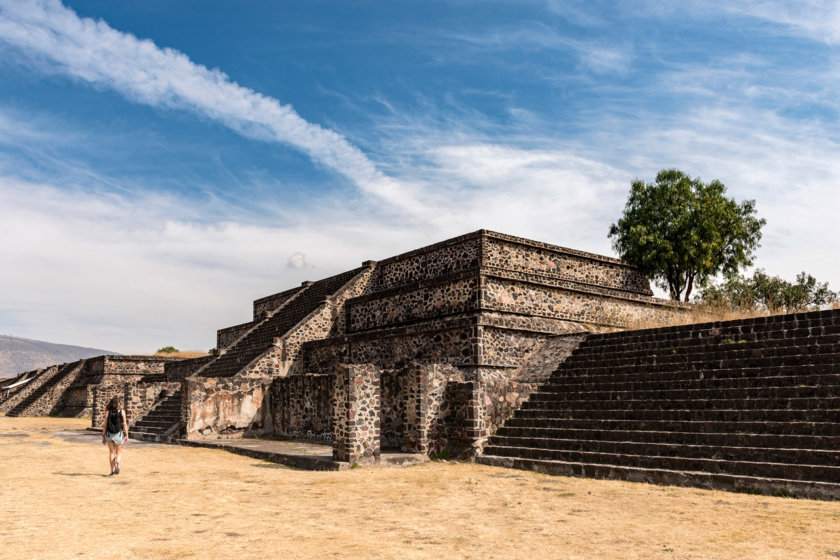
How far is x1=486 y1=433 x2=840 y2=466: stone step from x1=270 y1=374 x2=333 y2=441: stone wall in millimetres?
4829

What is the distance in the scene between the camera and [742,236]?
2730 cm

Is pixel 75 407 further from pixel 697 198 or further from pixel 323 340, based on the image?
pixel 697 198

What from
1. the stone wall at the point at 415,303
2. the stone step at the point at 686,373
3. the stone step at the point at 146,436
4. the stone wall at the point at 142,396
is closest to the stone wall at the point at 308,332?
the stone wall at the point at 415,303

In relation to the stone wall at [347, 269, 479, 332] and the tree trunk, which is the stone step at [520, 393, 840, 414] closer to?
the stone wall at [347, 269, 479, 332]

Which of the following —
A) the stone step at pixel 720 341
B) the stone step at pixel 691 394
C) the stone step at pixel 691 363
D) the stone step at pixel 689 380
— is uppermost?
the stone step at pixel 720 341

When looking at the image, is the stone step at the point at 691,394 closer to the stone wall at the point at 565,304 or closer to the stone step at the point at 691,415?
the stone step at the point at 691,415

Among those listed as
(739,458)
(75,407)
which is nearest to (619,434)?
(739,458)

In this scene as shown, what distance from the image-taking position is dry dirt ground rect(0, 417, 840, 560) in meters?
6.19

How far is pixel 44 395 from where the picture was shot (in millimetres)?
33156

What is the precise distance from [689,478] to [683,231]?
61.4 ft

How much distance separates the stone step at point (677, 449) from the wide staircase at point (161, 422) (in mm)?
9711

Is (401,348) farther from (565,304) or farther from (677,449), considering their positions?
(677,449)

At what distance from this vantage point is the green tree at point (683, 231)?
26188mm

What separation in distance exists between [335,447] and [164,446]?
6.66 m
